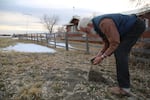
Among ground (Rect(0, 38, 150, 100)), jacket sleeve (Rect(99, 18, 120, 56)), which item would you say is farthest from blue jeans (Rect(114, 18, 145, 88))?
ground (Rect(0, 38, 150, 100))

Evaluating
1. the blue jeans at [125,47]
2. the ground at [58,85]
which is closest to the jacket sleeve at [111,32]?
the blue jeans at [125,47]

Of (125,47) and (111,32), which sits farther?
(125,47)

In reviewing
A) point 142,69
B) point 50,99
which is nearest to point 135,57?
point 142,69

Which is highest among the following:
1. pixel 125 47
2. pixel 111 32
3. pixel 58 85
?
pixel 111 32

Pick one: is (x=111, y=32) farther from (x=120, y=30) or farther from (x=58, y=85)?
(x=58, y=85)

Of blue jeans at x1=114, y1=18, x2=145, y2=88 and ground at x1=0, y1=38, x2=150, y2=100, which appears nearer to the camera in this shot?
→ blue jeans at x1=114, y1=18, x2=145, y2=88

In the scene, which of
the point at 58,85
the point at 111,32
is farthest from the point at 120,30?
the point at 58,85

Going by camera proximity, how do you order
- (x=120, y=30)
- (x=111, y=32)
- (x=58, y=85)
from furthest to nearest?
(x=58, y=85) < (x=120, y=30) < (x=111, y=32)

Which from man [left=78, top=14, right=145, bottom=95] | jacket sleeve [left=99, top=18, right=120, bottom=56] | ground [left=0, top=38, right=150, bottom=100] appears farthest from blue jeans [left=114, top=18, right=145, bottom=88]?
ground [left=0, top=38, right=150, bottom=100]

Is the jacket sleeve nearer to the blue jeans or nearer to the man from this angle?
the man

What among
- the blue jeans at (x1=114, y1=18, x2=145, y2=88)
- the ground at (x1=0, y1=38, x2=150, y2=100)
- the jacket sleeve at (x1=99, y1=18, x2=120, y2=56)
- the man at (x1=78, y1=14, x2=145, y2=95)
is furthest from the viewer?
the ground at (x1=0, y1=38, x2=150, y2=100)

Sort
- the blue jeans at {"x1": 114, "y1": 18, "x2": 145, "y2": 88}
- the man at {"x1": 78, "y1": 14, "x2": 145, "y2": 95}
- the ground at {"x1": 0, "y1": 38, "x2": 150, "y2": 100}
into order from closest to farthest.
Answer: the man at {"x1": 78, "y1": 14, "x2": 145, "y2": 95} < the blue jeans at {"x1": 114, "y1": 18, "x2": 145, "y2": 88} < the ground at {"x1": 0, "y1": 38, "x2": 150, "y2": 100}

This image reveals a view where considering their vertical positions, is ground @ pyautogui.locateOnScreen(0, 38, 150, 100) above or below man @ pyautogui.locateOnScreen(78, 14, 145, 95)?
below

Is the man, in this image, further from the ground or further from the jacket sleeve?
the ground
